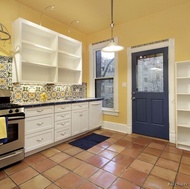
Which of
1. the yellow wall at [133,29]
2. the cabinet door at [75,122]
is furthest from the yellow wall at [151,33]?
the cabinet door at [75,122]

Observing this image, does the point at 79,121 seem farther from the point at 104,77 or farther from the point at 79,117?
the point at 104,77

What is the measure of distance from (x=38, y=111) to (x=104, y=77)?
88.2 inches

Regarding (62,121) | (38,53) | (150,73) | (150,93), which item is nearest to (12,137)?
(62,121)

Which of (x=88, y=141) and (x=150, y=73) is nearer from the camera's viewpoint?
(x=88, y=141)

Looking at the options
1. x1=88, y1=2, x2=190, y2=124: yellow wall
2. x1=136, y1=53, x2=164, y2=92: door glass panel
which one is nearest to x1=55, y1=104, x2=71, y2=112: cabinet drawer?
x1=88, y1=2, x2=190, y2=124: yellow wall

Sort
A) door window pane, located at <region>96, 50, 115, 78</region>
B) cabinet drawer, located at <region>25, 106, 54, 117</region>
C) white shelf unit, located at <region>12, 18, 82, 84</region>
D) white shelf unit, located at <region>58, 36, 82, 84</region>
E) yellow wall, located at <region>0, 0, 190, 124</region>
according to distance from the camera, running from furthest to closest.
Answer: door window pane, located at <region>96, 50, 115, 78</region>, white shelf unit, located at <region>58, 36, 82, 84</region>, yellow wall, located at <region>0, 0, 190, 124</region>, white shelf unit, located at <region>12, 18, 82, 84</region>, cabinet drawer, located at <region>25, 106, 54, 117</region>

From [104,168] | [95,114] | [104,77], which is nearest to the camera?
[104,168]

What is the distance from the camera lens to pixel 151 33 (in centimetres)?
330

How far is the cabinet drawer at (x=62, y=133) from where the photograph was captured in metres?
2.88

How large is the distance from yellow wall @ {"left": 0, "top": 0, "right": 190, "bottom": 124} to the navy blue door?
0.89 feet

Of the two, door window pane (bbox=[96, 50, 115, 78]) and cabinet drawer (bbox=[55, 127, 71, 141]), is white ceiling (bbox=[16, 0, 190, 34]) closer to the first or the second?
door window pane (bbox=[96, 50, 115, 78])

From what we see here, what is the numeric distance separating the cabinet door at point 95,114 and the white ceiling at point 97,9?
215cm

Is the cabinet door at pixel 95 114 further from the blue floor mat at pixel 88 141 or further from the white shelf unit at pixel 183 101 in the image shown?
the white shelf unit at pixel 183 101

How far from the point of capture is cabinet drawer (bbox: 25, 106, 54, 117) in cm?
241
